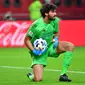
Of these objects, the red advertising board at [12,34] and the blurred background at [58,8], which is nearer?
the red advertising board at [12,34]

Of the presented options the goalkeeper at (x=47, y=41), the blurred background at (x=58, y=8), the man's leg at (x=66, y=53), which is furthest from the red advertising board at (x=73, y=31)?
the man's leg at (x=66, y=53)

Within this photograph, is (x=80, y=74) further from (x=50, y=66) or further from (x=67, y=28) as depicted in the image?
(x=67, y=28)

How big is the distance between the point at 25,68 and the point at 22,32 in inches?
289

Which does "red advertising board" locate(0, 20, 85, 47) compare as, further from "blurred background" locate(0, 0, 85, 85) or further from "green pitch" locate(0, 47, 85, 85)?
"green pitch" locate(0, 47, 85, 85)

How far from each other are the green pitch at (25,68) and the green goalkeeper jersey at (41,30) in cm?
96

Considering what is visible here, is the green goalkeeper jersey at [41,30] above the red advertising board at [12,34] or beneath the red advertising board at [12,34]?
above

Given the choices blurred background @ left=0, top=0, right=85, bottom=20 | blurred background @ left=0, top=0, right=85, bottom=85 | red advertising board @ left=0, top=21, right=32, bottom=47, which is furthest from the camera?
blurred background @ left=0, top=0, right=85, bottom=20

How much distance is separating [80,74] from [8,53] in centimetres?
730

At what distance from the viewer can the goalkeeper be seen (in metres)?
13.2

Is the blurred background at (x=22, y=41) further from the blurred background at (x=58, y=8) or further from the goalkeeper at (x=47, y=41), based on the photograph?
the goalkeeper at (x=47, y=41)

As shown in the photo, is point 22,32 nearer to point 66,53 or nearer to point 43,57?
point 43,57

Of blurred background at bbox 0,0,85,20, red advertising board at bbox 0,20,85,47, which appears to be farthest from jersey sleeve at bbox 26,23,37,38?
blurred background at bbox 0,0,85,20

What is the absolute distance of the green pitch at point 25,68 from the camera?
13.4 metres

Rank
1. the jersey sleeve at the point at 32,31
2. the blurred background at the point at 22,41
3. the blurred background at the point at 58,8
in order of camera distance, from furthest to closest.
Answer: the blurred background at the point at 58,8
the blurred background at the point at 22,41
the jersey sleeve at the point at 32,31
